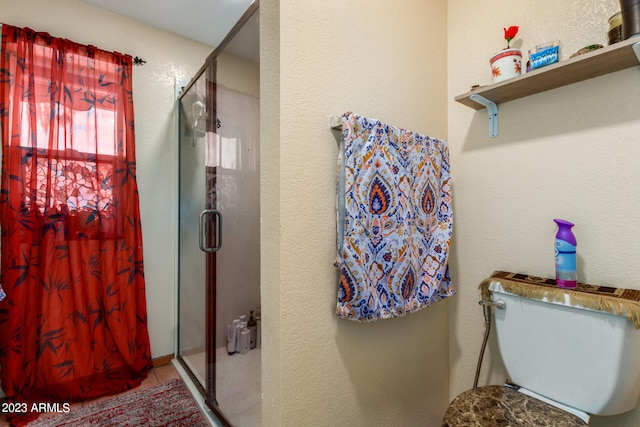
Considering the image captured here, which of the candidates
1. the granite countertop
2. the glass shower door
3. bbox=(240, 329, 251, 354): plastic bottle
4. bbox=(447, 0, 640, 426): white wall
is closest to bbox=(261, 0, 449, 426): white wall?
the granite countertop

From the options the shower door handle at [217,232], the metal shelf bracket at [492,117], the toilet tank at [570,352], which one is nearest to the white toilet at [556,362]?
the toilet tank at [570,352]

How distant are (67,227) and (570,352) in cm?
238

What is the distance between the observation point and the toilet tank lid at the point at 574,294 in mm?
788

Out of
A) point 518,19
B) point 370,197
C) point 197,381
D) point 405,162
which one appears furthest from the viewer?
point 197,381

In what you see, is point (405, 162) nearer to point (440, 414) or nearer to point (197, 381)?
point (440, 414)

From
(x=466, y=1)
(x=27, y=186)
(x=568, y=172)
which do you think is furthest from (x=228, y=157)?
(x=568, y=172)

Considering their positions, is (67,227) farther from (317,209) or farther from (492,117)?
(492,117)

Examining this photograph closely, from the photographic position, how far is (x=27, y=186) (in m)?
1.56

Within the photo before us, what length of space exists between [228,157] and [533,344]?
1474mm

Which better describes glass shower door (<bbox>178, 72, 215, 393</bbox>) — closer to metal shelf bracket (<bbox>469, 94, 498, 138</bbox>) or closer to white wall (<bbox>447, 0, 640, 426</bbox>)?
white wall (<bbox>447, 0, 640, 426</bbox>)

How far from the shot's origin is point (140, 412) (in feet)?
5.02

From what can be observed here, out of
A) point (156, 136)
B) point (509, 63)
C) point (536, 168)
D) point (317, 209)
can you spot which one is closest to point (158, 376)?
point (156, 136)

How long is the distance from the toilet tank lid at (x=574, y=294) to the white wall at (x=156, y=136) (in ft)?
6.63

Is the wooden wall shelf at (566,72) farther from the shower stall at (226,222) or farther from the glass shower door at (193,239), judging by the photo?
the glass shower door at (193,239)
